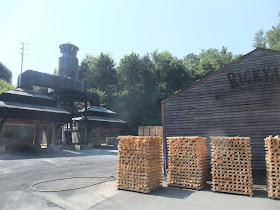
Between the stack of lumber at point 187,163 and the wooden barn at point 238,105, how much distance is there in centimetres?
290

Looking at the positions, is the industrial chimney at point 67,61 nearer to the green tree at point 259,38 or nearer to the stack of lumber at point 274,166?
the stack of lumber at point 274,166

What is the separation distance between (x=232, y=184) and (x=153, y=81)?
155 feet

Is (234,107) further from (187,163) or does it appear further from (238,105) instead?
(187,163)

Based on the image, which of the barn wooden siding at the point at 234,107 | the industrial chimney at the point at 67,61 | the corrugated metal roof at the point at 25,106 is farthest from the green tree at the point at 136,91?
the barn wooden siding at the point at 234,107

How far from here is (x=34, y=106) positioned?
87.3 ft

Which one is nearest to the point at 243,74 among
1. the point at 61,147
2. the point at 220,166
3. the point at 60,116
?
the point at 220,166

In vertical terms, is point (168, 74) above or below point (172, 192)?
above

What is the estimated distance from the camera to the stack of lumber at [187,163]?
11.0 metres

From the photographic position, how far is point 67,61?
120ft

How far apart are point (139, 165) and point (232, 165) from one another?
4.18 metres

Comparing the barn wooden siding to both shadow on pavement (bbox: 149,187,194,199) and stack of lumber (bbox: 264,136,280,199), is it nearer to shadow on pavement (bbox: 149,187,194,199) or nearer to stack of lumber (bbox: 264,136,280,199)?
stack of lumber (bbox: 264,136,280,199)

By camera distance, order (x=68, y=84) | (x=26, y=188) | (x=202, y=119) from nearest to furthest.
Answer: (x=26, y=188)
(x=202, y=119)
(x=68, y=84)

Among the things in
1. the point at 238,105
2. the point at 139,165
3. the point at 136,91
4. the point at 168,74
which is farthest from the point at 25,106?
the point at 168,74

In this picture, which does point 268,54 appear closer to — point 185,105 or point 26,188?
point 185,105
